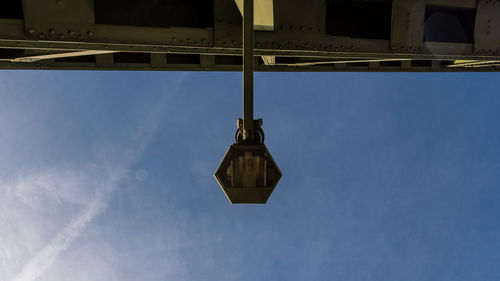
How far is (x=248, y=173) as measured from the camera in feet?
9.53

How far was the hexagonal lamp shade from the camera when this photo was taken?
113 inches

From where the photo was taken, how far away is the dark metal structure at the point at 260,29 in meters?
4.43

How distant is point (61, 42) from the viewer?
4.44 meters

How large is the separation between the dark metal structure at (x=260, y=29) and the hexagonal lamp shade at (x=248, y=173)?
2.85 metres

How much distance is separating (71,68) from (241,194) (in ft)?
23.2

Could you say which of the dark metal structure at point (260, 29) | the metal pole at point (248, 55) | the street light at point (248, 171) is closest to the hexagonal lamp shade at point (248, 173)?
the street light at point (248, 171)

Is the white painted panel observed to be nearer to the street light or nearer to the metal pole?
the metal pole

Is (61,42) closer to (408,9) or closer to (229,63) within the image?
(229,63)

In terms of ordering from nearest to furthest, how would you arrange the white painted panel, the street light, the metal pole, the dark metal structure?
1. the metal pole
2. the street light
3. the dark metal structure
4. the white painted panel

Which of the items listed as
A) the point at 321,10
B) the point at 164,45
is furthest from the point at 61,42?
the point at 321,10

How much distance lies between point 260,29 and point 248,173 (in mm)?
3310

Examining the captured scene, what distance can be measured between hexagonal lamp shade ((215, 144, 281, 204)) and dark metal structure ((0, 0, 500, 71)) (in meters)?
2.85

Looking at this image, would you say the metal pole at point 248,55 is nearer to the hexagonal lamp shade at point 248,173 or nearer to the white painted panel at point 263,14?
the hexagonal lamp shade at point 248,173

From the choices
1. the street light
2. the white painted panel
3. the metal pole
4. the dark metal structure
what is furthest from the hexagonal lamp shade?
the white painted panel
